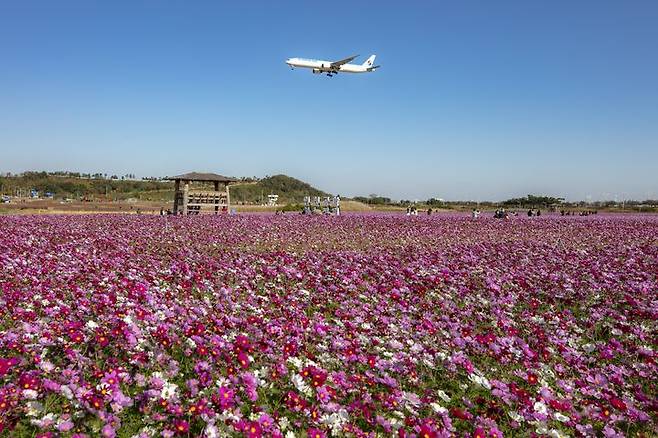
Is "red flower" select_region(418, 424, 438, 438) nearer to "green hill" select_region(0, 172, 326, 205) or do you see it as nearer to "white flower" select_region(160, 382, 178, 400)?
"white flower" select_region(160, 382, 178, 400)

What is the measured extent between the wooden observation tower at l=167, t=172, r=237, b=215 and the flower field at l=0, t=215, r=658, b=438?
26.3 meters

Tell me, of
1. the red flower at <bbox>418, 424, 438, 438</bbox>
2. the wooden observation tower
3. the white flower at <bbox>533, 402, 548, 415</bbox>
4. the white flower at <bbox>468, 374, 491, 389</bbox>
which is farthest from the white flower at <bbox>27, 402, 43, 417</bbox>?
the wooden observation tower

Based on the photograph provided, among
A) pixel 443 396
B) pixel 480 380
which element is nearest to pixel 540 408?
pixel 480 380

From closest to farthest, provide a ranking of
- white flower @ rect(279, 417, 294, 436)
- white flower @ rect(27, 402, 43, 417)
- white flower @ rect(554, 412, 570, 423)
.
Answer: white flower @ rect(27, 402, 43, 417), white flower @ rect(279, 417, 294, 436), white flower @ rect(554, 412, 570, 423)

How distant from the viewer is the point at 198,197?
3888 cm

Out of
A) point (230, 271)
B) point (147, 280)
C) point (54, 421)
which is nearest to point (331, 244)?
point (230, 271)

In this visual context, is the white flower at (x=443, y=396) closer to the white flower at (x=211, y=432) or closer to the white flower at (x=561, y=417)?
the white flower at (x=561, y=417)

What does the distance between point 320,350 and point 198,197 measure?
116 feet

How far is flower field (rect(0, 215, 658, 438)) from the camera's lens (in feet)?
12.0

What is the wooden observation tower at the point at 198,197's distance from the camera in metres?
37.8

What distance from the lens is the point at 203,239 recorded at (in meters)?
17.9

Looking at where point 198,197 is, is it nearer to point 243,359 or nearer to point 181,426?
point 243,359

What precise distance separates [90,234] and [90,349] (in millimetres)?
14645

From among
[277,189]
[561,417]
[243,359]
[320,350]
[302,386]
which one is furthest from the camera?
[277,189]
